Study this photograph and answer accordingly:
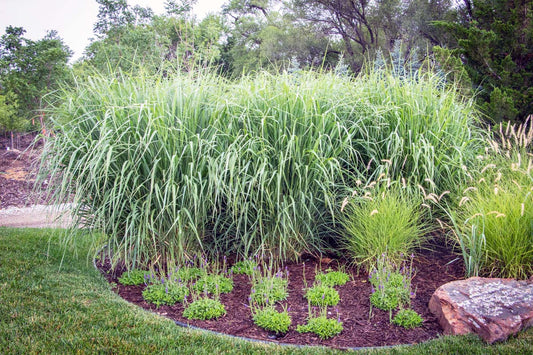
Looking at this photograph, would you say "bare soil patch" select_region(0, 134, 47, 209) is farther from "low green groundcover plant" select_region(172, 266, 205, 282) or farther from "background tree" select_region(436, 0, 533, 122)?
"background tree" select_region(436, 0, 533, 122)

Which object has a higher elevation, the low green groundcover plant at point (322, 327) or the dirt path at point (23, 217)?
Result: the low green groundcover plant at point (322, 327)

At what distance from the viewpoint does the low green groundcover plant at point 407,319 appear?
2.73 m

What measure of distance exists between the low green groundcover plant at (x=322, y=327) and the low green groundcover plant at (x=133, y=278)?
1.48 m

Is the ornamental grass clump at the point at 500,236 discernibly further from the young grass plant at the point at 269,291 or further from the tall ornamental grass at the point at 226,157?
the young grass plant at the point at 269,291

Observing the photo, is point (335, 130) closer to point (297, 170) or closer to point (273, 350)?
point (297, 170)

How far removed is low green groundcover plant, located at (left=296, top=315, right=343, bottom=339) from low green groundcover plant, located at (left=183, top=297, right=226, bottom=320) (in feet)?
1.85

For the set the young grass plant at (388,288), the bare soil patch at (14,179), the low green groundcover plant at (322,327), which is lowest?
the bare soil patch at (14,179)

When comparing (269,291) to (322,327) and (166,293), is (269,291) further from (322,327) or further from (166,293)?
(166,293)

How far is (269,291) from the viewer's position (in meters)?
3.02

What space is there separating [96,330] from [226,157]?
5.05 ft

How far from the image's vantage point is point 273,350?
2.39 metres

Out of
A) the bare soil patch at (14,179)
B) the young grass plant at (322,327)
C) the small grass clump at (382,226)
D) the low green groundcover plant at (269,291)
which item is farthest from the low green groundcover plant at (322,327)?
the bare soil patch at (14,179)

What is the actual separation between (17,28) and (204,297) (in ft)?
39.2

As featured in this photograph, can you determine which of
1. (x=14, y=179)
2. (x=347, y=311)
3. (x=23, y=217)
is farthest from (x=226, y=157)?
(x=14, y=179)
